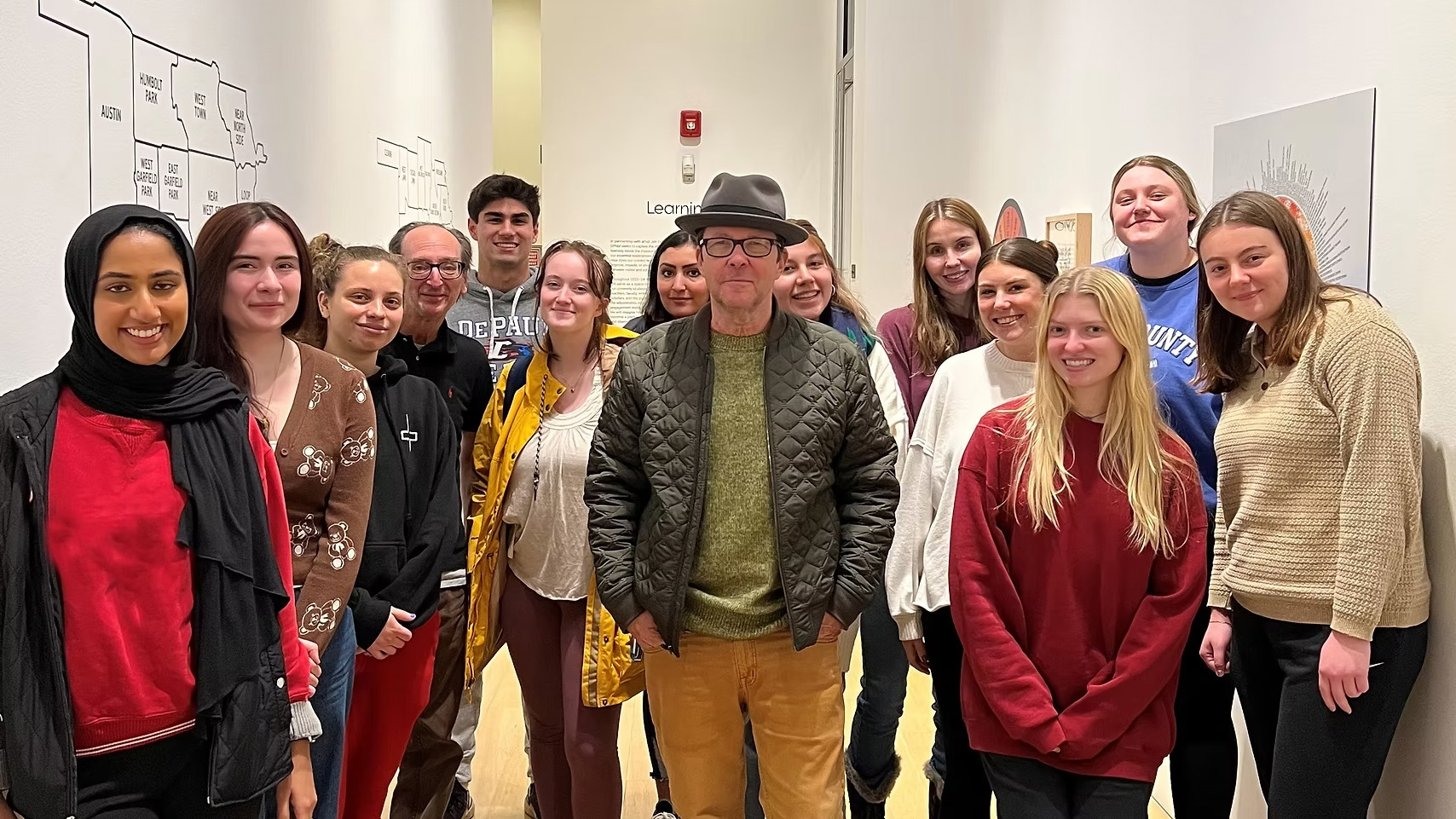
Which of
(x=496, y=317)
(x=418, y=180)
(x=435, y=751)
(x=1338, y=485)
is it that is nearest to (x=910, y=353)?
(x=1338, y=485)

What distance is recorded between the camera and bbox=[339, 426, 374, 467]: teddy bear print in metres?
2.28

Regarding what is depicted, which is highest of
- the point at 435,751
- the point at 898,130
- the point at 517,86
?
the point at 517,86

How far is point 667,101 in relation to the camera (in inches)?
338

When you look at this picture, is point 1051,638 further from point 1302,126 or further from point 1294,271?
point 1302,126

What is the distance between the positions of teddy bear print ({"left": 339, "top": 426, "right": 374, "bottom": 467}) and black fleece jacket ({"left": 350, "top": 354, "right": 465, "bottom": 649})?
6.9 inches

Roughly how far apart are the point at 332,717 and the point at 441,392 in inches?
39.2

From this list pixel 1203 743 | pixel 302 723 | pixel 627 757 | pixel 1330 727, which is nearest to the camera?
pixel 302 723

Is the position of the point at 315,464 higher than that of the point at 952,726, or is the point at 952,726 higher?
the point at 315,464

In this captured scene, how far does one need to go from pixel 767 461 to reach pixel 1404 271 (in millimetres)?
1439

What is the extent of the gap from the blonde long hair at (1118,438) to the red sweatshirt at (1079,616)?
3 cm

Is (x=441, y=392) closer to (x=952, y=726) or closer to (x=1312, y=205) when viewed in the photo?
(x=952, y=726)

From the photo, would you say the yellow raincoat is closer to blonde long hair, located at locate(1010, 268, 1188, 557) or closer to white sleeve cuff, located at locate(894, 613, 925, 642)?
white sleeve cuff, located at locate(894, 613, 925, 642)

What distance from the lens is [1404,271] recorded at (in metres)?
2.38

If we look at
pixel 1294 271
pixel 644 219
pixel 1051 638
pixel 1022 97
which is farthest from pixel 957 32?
pixel 1051 638
